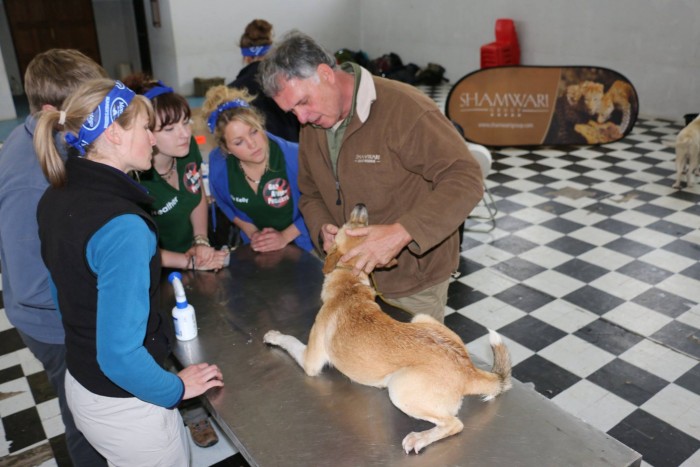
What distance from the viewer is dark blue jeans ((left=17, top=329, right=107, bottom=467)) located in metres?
2.31

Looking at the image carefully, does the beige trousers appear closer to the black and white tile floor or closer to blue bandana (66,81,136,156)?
the black and white tile floor

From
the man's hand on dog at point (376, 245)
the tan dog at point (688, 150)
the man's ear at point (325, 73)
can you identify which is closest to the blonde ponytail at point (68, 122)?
the man's ear at point (325, 73)

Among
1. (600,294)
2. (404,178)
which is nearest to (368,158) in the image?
(404,178)

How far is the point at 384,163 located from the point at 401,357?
3.01 ft

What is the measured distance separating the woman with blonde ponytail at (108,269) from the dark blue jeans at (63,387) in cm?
53

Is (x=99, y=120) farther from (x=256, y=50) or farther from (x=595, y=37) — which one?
(x=595, y=37)

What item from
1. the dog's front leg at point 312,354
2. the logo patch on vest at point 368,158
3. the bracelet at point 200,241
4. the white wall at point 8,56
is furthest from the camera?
the white wall at point 8,56

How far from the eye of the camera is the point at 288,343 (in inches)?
86.9

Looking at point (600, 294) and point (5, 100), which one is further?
point (5, 100)

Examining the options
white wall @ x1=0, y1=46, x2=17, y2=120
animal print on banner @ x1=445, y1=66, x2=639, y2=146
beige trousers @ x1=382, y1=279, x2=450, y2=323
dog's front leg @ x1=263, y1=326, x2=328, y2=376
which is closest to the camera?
dog's front leg @ x1=263, y1=326, x2=328, y2=376

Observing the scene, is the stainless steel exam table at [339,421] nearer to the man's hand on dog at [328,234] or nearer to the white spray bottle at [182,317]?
the white spray bottle at [182,317]

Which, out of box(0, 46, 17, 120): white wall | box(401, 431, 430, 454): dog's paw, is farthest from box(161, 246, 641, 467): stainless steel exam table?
box(0, 46, 17, 120): white wall

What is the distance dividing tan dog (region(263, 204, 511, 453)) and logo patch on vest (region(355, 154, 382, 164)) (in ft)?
1.67

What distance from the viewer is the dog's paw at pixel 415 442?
67.7 inches
